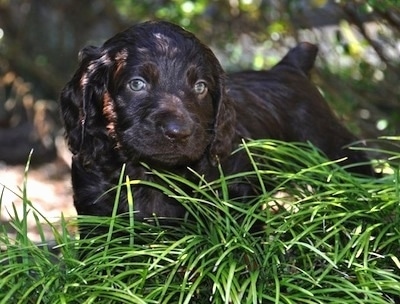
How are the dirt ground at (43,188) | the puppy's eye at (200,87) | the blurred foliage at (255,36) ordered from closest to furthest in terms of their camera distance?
the puppy's eye at (200,87)
the blurred foliage at (255,36)
the dirt ground at (43,188)

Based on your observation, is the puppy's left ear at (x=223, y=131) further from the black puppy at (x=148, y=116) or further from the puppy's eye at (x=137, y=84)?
the puppy's eye at (x=137, y=84)

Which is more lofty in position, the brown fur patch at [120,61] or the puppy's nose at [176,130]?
the brown fur patch at [120,61]

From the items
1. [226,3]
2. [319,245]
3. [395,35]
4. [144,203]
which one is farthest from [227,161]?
[226,3]

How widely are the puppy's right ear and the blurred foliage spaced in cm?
160

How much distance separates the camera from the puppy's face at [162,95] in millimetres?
4469

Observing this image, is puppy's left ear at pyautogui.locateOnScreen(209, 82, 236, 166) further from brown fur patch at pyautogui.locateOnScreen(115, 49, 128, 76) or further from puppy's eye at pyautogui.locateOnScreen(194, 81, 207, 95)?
brown fur patch at pyautogui.locateOnScreen(115, 49, 128, 76)

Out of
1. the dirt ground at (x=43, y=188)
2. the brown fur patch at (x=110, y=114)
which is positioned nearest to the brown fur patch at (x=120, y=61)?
the brown fur patch at (x=110, y=114)

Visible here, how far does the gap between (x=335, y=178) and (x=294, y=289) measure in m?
0.80

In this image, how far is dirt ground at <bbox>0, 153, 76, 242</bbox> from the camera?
905cm

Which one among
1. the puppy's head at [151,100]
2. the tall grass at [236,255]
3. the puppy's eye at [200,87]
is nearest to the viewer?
the tall grass at [236,255]

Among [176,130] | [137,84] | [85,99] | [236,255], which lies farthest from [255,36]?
[236,255]

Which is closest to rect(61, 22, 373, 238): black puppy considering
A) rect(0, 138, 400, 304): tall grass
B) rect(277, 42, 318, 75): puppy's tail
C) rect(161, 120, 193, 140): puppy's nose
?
rect(161, 120, 193, 140): puppy's nose

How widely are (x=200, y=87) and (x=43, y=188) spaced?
524cm

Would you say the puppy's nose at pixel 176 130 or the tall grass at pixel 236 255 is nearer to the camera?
the tall grass at pixel 236 255
